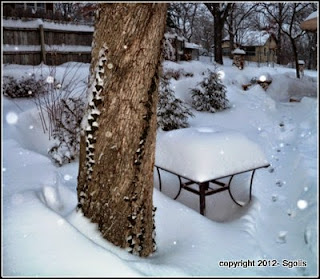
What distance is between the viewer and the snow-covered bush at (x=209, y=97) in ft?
38.3

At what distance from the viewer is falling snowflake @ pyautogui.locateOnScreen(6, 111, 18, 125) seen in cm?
742

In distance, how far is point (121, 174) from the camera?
2881 millimetres

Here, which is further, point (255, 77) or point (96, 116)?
point (255, 77)

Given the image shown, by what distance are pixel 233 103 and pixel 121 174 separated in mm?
10378

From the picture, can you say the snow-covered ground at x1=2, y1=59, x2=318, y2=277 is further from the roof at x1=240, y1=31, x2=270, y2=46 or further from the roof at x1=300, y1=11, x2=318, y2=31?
the roof at x1=240, y1=31, x2=270, y2=46

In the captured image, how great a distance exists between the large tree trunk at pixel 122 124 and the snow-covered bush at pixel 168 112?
249 inches

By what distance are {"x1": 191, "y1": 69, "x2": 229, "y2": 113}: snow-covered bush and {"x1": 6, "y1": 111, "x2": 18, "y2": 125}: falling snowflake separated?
5811 millimetres

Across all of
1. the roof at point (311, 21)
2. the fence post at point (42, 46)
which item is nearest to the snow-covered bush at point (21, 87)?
the fence post at point (42, 46)

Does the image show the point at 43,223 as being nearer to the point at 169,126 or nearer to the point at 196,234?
the point at 196,234

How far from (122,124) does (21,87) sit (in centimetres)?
762

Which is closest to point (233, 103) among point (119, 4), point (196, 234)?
point (196, 234)

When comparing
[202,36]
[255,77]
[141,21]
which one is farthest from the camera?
[202,36]

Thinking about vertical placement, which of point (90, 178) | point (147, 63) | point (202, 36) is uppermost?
point (202, 36)

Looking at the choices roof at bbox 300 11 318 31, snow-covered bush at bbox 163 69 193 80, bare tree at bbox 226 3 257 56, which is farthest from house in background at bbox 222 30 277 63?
roof at bbox 300 11 318 31
